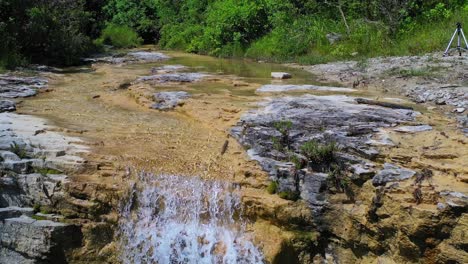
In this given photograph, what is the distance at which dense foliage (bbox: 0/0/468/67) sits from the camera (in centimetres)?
1476

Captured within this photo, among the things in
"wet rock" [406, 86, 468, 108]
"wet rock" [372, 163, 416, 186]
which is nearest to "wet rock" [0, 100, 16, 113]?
"wet rock" [372, 163, 416, 186]

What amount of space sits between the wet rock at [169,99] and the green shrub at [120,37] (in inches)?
613

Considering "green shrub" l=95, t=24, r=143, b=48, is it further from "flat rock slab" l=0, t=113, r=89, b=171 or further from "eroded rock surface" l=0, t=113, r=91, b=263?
"eroded rock surface" l=0, t=113, r=91, b=263

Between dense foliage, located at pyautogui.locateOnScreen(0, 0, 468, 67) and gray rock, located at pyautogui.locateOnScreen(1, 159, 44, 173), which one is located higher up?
dense foliage, located at pyautogui.locateOnScreen(0, 0, 468, 67)

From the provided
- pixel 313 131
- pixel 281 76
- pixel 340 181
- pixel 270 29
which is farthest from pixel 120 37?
pixel 340 181

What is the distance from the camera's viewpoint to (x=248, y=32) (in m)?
20.4

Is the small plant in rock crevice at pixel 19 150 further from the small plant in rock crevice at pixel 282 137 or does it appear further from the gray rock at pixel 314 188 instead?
the gray rock at pixel 314 188

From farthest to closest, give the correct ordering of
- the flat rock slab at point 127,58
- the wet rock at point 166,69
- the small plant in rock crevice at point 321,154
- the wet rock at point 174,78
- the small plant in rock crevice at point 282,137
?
the flat rock slab at point 127,58
the wet rock at point 166,69
the wet rock at point 174,78
the small plant in rock crevice at point 282,137
the small plant in rock crevice at point 321,154

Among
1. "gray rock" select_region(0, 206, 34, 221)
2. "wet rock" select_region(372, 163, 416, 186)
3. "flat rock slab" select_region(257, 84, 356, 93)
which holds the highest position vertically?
"flat rock slab" select_region(257, 84, 356, 93)

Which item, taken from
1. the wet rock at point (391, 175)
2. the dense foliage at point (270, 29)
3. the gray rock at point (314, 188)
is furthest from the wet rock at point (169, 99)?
the dense foliage at point (270, 29)

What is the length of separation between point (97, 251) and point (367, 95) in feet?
18.5

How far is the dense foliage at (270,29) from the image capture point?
14.8 metres

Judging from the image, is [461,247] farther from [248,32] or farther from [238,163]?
[248,32]

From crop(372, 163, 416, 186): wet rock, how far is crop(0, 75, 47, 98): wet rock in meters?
7.42
